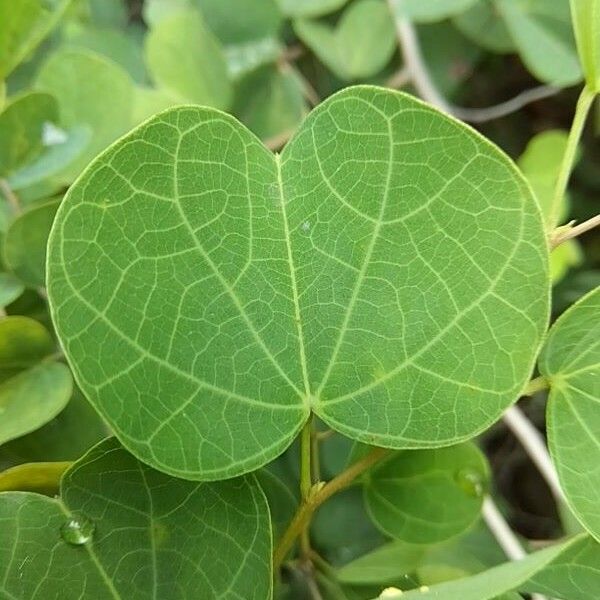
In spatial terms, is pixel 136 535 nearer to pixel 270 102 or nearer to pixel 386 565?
pixel 386 565

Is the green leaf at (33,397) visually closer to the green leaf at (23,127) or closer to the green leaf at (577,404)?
the green leaf at (23,127)

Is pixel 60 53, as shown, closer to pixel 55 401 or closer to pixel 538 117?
pixel 55 401

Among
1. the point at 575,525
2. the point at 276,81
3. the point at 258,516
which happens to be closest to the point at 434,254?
the point at 258,516

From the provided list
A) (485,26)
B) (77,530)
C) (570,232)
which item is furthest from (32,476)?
(485,26)

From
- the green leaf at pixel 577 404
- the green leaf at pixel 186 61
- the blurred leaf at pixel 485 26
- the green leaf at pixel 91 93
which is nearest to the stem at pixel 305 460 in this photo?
the green leaf at pixel 577 404

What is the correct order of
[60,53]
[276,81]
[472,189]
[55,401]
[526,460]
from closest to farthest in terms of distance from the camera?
1. [472,189]
2. [55,401]
3. [60,53]
4. [276,81]
5. [526,460]

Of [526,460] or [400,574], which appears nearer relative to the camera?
[400,574]

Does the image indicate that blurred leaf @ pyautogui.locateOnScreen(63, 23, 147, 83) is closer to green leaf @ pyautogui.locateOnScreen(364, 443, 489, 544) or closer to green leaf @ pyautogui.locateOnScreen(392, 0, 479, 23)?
green leaf @ pyautogui.locateOnScreen(392, 0, 479, 23)
